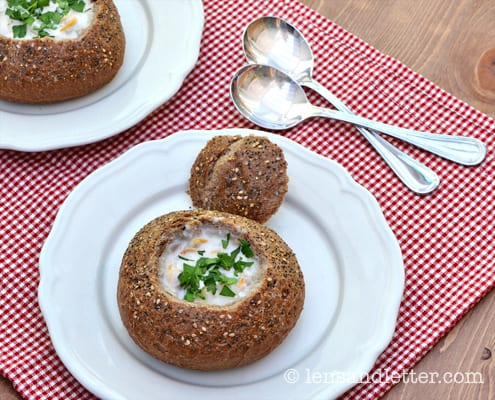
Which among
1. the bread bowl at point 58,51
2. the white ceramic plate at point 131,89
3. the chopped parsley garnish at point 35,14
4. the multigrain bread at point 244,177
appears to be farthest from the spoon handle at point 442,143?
the chopped parsley garnish at point 35,14

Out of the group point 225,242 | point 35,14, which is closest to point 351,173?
point 225,242

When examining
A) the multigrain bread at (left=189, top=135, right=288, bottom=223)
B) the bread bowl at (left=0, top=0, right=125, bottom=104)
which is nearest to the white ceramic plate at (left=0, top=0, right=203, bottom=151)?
the bread bowl at (left=0, top=0, right=125, bottom=104)

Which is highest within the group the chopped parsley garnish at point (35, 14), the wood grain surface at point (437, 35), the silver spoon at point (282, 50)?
the wood grain surface at point (437, 35)

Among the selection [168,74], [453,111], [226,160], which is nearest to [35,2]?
[168,74]

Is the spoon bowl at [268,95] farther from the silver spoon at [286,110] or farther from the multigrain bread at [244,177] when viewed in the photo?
the multigrain bread at [244,177]

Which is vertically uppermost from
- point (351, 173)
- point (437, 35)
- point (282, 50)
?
point (437, 35)

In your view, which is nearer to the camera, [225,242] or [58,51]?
[225,242]

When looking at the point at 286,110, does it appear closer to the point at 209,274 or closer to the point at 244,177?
the point at 244,177
